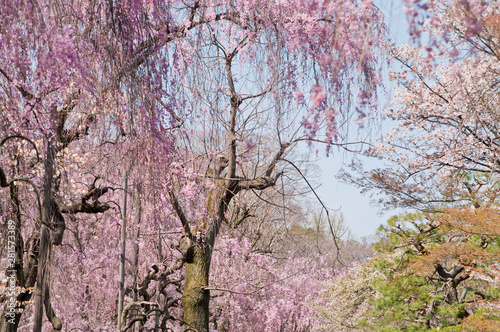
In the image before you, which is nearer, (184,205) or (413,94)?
(184,205)

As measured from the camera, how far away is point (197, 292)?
7.95 meters

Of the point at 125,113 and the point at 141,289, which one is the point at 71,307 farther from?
the point at 125,113

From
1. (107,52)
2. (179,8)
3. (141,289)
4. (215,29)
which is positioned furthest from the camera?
(141,289)

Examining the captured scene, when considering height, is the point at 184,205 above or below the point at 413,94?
below

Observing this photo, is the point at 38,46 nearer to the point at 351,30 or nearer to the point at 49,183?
the point at 49,183

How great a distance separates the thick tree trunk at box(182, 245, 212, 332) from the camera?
7.91 meters

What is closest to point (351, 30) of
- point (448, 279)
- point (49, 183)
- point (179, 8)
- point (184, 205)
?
point (179, 8)

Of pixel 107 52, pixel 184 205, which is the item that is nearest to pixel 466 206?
pixel 184 205

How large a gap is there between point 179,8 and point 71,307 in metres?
8.83

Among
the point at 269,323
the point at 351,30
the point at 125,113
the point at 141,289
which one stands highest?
the point at 351,30

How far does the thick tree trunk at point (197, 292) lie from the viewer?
7.91 meters

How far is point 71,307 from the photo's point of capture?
34.4ft

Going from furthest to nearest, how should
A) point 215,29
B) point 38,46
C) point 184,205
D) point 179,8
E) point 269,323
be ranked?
point 269,323
point 184,205
point 179,8
point 215,29
point 38,46

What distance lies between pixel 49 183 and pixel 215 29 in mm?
1366
